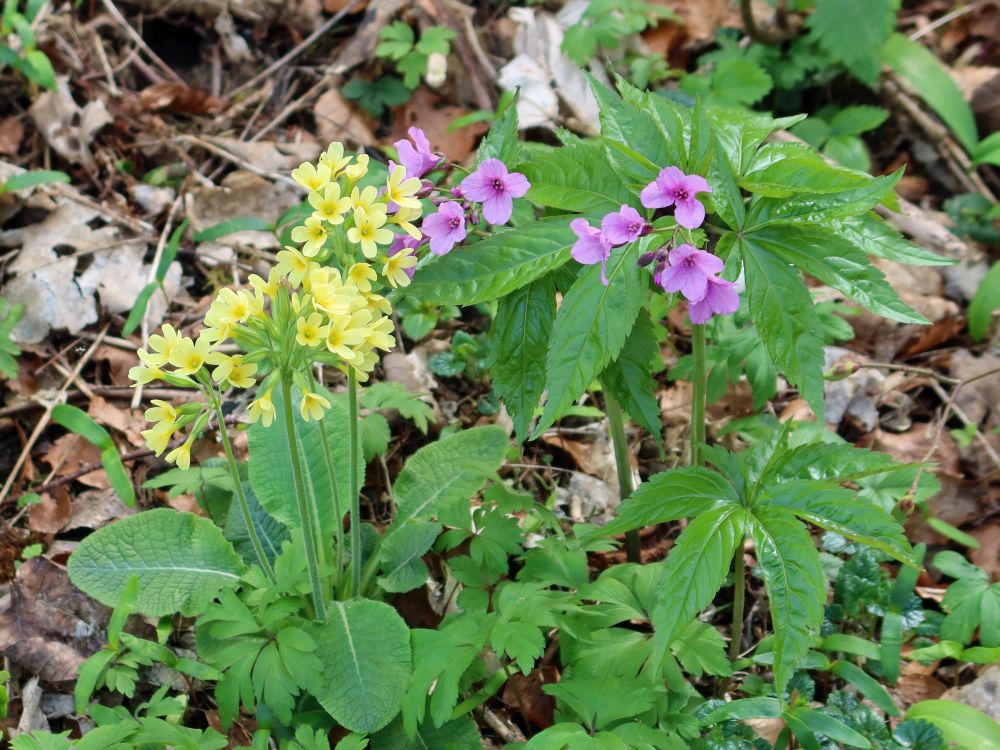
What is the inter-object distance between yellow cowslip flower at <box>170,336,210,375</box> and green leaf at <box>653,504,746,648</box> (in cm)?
108

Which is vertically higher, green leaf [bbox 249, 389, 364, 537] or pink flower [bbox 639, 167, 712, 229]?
pink flower [bbox 639, 167, 712, 229]

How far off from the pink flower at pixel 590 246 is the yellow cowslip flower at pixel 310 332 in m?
0.55

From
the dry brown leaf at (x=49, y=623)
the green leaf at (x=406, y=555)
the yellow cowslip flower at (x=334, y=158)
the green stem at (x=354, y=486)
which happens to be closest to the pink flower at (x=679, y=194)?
the yellow cowslip flower at (x=334, y=158)

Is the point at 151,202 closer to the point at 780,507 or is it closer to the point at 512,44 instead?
the point at 512,44

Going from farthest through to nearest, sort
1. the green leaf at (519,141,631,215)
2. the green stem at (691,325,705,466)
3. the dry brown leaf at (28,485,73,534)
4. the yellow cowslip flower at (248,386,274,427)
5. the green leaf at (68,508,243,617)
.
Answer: the dry brown leaf at (28,485,73,534)
the green leaf at (68,508,243,617)
the green stem at (691,325,705,466)
the green leaf at (519,141,631,215)
the yellow cowslip flower at (248,386,274,427)

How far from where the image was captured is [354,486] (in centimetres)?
226

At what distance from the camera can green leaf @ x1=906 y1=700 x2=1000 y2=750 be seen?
205 centimetres

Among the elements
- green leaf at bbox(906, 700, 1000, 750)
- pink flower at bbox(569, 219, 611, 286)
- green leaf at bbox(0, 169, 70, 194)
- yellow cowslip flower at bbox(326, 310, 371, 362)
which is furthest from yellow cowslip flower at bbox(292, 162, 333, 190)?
green leaf at bbox(0, 169, 70, 194)

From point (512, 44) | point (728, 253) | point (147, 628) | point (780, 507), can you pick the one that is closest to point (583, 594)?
point (780, 507)

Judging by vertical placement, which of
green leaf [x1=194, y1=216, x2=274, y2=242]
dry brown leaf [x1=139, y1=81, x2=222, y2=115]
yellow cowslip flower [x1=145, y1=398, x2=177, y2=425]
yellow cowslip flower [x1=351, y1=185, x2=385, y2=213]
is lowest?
green leaf [x1=194, y1=216, x2=274, y2=242]

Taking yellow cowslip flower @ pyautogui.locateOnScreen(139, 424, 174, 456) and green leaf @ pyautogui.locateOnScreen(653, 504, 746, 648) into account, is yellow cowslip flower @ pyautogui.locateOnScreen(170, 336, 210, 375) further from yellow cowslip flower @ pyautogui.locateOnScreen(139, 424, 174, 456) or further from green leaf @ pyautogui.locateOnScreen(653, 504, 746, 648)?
green leaf @ pyautogui.locateOnScreen(653, 504, 746, 648)

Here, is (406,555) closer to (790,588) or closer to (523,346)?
(523,346)

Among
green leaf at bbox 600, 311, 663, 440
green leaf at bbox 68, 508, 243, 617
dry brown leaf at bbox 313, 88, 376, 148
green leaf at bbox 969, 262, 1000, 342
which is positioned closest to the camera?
green leaf at bbox 600, 311, 663, 440

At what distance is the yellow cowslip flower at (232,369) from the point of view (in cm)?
178
